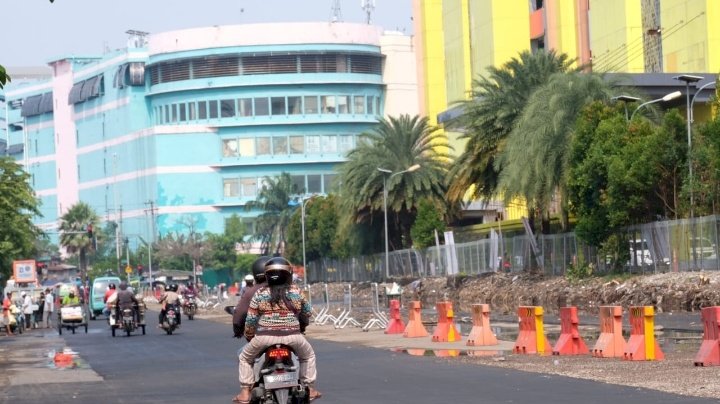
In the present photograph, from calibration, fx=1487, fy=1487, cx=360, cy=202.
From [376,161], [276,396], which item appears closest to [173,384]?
[276,396]

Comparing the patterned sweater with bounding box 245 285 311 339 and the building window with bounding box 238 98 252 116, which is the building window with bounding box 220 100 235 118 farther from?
the patterned sweater with bounding box 245 285 311 339

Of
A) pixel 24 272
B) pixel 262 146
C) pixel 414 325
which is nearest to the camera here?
pixel 414 325

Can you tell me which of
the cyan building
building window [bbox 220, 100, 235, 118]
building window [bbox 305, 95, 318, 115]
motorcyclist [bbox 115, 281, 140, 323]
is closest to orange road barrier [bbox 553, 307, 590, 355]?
motorcyclist [bbox 115, 281, 140, 323]

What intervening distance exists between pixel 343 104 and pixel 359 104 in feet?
7.25

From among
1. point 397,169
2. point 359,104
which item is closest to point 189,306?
point 397,169

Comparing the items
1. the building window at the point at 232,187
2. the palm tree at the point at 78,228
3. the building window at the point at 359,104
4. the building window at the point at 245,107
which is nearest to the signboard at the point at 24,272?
the palm tree at the point at 78,228

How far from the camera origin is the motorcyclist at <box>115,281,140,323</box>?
4356 centimetres

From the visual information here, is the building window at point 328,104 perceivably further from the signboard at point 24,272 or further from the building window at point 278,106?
the signboard at point 24,272

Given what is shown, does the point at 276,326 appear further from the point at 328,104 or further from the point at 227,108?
the point at 328,104

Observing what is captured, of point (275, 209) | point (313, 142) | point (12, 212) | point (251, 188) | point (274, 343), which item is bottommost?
point (274, 343)

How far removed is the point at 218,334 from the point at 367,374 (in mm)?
20549

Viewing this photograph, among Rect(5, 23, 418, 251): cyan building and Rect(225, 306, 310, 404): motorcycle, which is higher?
Answer: Rect(5, 23, 418, 251): cyan building

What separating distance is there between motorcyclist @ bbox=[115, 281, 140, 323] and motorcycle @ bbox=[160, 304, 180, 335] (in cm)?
109

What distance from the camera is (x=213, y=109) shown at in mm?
148125
